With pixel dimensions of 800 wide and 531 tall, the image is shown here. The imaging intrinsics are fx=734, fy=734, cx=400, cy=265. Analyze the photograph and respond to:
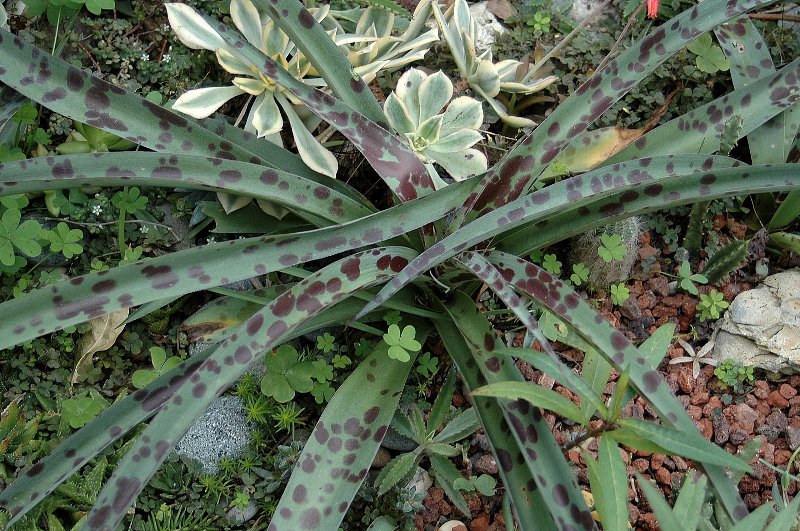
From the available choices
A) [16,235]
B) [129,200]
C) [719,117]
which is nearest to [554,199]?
[719,117]

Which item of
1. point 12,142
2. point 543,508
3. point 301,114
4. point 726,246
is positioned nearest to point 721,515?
point 543,508

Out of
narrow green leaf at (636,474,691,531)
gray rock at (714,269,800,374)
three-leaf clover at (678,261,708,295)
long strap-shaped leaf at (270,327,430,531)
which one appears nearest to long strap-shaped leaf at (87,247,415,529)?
long strap-shaped leaf at (270,327,430,531)

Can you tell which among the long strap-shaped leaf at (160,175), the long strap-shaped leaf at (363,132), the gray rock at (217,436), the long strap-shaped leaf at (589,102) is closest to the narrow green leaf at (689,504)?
the long strap-shaped leaf at (589,102)

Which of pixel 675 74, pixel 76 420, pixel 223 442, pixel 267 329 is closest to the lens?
pixel 267 329

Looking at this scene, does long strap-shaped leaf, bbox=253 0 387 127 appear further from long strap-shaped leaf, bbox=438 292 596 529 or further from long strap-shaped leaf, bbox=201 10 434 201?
long strap-shaped leaf, bbox=438 292 596 529

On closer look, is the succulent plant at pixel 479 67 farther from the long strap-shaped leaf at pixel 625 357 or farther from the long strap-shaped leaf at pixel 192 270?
the long strap-shaped leaf at pixel 625 357

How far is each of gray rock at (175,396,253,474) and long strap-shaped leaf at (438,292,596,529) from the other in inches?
27.2

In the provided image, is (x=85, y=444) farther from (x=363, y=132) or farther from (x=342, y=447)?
(x=363, y=132)

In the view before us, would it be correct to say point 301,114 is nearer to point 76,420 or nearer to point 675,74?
point 76,420

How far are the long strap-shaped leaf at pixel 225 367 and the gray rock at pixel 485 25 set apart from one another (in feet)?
3.44

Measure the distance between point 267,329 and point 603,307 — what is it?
1044mm

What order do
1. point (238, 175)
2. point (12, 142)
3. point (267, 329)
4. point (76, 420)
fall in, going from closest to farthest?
1. point (267, 329)
2. point (238, 175)
3. point (76, 420)
4. point (12, 142)

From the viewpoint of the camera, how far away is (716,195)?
1.60 metres

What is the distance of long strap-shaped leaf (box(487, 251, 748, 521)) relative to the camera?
4.48 feet
